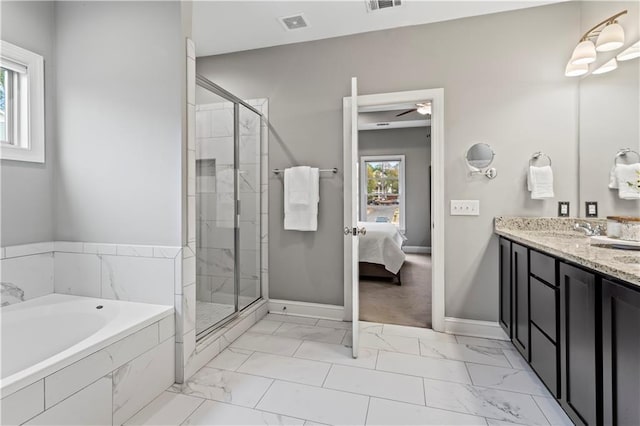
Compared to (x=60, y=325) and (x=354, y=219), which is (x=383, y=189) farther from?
(x=60, y=325)

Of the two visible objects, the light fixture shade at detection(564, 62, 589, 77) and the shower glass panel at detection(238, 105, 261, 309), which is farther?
the shower glass panel at detection(238, 105, 261, 309)

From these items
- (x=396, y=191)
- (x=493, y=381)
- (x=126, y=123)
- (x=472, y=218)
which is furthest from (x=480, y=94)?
(x=396, y=191)

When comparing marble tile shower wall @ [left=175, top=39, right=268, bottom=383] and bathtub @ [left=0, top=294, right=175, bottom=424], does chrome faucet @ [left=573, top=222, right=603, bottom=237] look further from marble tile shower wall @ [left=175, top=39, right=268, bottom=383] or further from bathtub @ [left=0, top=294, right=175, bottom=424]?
bathtub @ [left=0, top=294, right=175, bottom=424]

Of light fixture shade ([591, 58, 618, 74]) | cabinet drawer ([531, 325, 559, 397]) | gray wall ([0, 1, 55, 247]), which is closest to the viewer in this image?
cabinet drawer ([531, 325, 559, 397])

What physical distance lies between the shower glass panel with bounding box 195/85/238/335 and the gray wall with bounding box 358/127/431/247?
4.60 metres

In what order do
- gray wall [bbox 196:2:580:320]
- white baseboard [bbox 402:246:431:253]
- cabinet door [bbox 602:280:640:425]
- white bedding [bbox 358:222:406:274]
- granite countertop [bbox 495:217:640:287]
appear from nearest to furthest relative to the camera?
cabinet door [bbox 602:280:640:425], granite countertop [bbox 495:217:640:287], gray wall [bbox 196:2:580:320], white bedding [bbox 358:222:406:274], white baseboard [bbox 402:246:431:253]

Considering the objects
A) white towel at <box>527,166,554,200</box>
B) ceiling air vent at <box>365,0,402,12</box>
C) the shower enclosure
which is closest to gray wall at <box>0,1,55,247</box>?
the shower enclosure

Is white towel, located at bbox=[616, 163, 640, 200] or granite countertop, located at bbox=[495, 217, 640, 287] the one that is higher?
white towel, located at bbox=[616, 163, 640, 200]

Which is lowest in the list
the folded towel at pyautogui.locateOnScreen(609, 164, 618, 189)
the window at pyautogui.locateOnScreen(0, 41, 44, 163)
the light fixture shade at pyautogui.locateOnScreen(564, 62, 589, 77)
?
the folded towel at pyautogui.locateOnScreen(609, 164, 618, 189)

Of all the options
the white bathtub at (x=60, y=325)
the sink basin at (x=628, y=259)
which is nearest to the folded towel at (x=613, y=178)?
the sink basin at (x=628, y=259)

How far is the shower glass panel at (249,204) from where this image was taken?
2930 mm

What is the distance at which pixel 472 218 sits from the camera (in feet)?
8.42

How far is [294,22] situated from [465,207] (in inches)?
84.3

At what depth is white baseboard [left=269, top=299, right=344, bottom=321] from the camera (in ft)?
9.57
